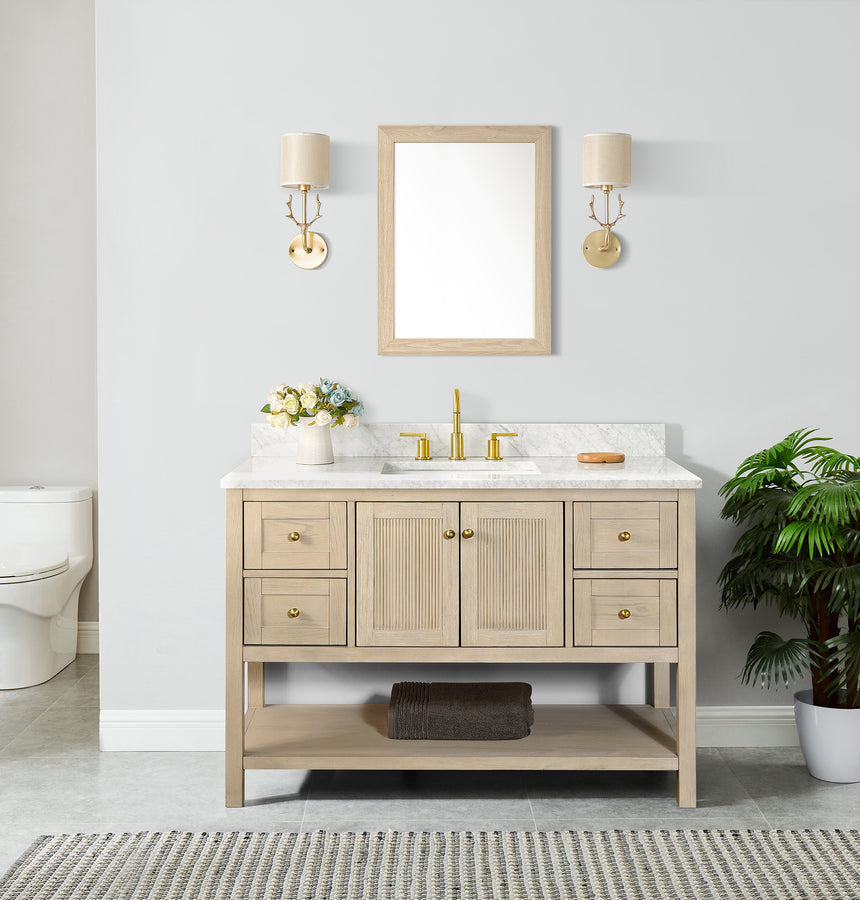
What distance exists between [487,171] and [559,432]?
81cm

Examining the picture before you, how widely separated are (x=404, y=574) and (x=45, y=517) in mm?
1882

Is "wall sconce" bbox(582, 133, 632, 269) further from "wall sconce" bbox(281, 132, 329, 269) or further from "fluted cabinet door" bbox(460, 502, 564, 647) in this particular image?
"fluted cabinet door" bbox(460, 502, 564, 647)

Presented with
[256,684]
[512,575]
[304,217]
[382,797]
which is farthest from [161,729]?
[304,217]

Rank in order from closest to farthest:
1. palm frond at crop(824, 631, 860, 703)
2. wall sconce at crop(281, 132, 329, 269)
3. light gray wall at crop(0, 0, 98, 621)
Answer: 1. palm frond at crop(824, 631, 860, 703)
2. wall sconce at crop(281, 132, 329, 269)
3. light gray wall at crop(0, 0, 98, 621)

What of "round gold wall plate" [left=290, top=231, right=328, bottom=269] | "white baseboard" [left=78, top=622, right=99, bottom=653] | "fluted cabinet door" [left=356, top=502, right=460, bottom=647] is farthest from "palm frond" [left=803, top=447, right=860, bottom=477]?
"white baseboard" [left=78, top=622, right=99, bottom=653]

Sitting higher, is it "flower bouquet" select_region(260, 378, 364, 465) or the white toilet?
"flower bouquet" select_region(260, 378, 364, 465)

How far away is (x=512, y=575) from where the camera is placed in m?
2.54

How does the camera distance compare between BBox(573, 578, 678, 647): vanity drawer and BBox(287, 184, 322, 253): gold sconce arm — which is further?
BBox(287, 184, 322, 253): gold sconce arm

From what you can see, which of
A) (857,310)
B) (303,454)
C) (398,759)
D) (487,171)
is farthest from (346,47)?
(398,759)

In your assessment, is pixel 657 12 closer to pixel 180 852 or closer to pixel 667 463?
pixel 667 463

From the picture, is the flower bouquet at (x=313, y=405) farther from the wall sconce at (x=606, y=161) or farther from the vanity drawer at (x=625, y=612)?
the wall sconce at (x=606, y=161)

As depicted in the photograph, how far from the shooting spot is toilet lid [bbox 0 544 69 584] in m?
3.49

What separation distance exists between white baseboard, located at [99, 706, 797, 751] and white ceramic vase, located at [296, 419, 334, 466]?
88 cm

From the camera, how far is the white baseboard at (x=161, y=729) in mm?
3025
